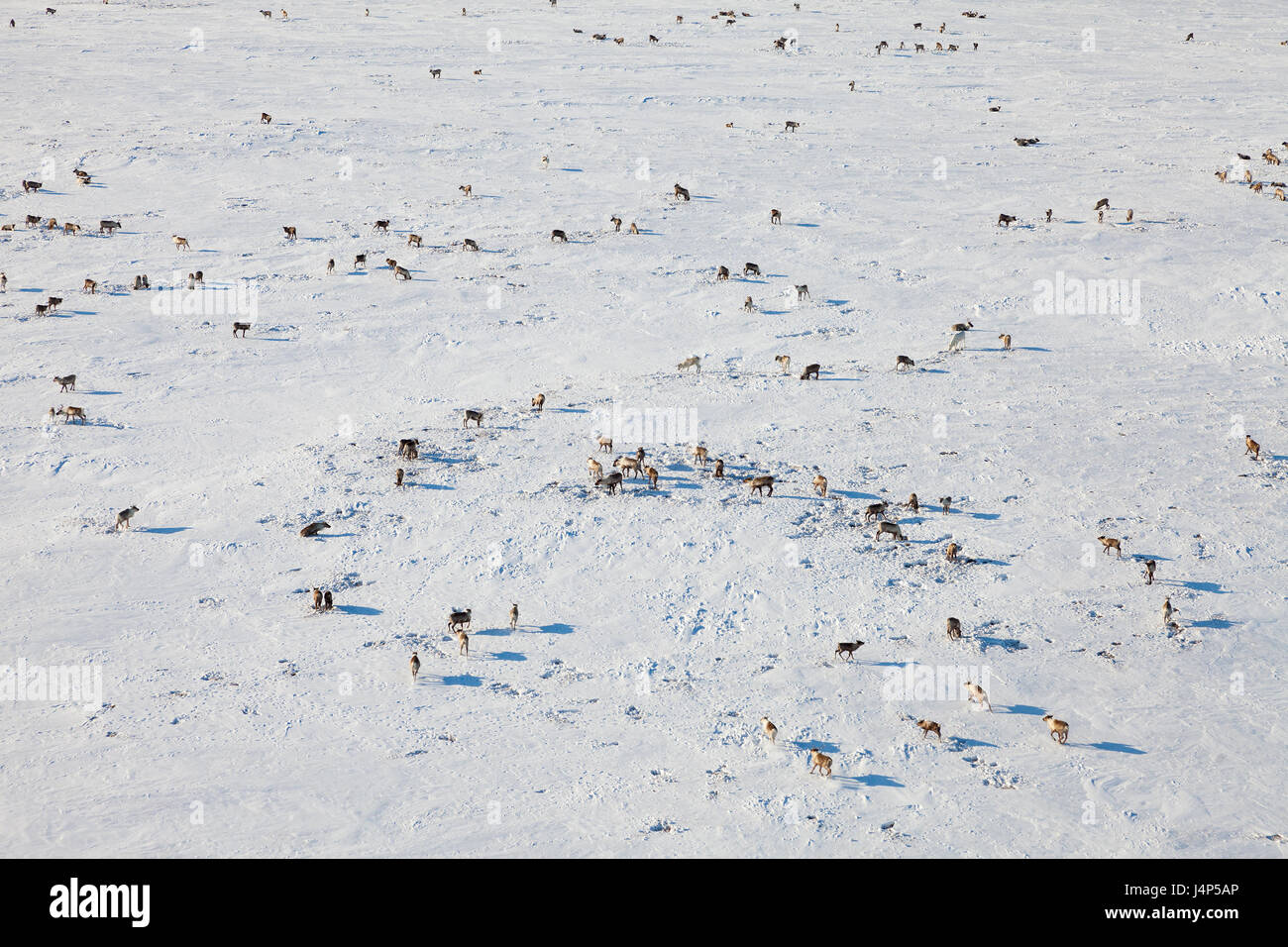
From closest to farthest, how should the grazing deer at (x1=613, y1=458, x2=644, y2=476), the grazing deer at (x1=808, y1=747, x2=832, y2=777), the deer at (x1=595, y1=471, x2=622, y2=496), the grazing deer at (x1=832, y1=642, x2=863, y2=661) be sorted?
the grazing deer at (x1=808, y1=747, x2=832, y2=777) → the grazing deer at (x1=832, y1=642, x2=863, y2=661) → the deer at (x1=595, y1=471, x2=622, y2=496) → the grazing deer at (x1=613, y1=458, x2=644, y2=476)

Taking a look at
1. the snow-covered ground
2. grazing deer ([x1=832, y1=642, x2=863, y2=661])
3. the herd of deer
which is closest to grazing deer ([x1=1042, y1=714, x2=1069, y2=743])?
the snow-covered ground

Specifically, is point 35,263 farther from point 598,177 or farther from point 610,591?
point 610,591

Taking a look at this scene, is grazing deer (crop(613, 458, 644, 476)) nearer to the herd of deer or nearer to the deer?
the deer

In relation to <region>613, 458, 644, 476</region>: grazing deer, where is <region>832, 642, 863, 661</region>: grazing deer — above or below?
→ below

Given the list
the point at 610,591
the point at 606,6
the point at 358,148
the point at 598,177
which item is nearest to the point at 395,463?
the point at 610,591

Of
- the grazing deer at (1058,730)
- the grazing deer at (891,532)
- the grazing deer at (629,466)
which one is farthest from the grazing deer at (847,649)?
the grazing deer at (629,466)
